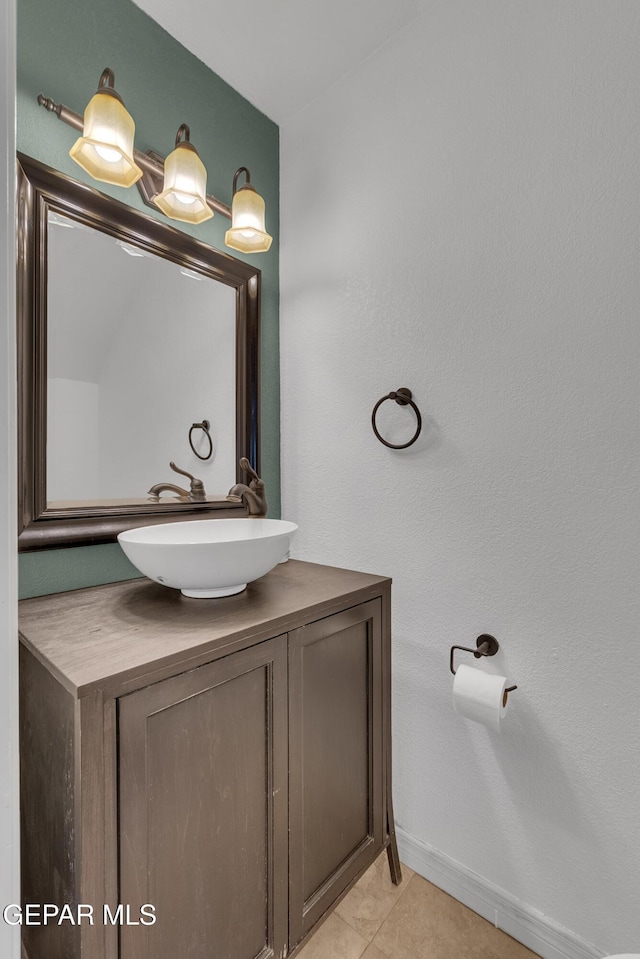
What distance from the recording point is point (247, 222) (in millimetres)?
1422

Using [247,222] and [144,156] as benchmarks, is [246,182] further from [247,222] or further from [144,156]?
[144,156]

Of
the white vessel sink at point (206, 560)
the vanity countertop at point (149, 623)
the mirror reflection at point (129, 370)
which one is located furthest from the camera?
the mirror reflection at point (129, 370)

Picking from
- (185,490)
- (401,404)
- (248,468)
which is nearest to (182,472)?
(185,490)

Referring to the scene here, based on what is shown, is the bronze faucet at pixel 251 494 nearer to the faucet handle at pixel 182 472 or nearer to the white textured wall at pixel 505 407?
the faucet handle at pixel 182 472

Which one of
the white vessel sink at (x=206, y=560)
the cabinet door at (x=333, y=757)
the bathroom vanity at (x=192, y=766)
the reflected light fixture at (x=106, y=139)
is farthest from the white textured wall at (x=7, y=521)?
the cabinet door at (x=333, y=757)

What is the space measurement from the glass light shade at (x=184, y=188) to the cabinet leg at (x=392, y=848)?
68.7 inches

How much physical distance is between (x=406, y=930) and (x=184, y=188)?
6.82 ft

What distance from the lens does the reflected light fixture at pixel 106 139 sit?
1076 millimetres

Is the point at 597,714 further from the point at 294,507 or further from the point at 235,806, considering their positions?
the point at 294,507

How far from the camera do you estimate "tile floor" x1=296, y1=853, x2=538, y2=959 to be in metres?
1.17

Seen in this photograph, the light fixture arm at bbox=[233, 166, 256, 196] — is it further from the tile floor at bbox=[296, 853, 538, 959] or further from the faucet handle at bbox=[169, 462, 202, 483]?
the tile floor at bbox=[296, 853, 538, 959]

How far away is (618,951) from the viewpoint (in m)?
1.05

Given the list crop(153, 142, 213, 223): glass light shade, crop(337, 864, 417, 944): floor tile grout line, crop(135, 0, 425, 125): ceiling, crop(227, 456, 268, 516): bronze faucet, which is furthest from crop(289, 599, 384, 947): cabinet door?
crop(135, 0, 425, 125): ceiling

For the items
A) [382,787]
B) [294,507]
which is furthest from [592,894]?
[294,507]
